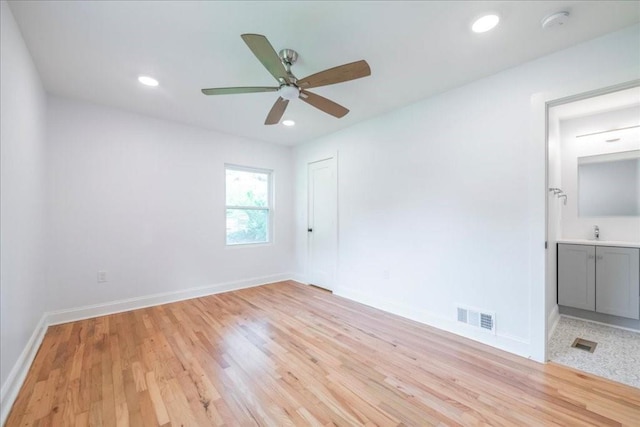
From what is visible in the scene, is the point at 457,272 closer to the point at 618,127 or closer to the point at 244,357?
the point at 244,357

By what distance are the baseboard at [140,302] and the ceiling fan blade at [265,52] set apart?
3.20 meters

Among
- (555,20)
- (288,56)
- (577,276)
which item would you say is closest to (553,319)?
(577,276)

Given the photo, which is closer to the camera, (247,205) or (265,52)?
(265,52)

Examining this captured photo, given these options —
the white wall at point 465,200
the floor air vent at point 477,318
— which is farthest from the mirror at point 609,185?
the floor air vent at point 477,318

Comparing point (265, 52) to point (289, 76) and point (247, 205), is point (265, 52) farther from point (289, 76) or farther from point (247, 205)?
point (247, 205)

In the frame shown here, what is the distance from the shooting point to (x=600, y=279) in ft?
9.25

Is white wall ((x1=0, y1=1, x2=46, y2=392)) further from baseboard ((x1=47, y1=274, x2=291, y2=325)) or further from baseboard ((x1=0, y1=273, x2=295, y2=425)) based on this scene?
baseboard ((x1=47, y1=274, x2=291, y2=325))

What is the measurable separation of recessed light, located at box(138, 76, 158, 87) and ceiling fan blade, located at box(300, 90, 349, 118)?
1.54 metres

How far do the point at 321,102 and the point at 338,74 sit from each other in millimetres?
435

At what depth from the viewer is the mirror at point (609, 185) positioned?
9.78 feet

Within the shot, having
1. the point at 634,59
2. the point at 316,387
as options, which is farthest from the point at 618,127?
the point at 316,387

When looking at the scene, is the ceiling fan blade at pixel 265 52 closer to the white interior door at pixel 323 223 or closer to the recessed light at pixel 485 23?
the recessed light at pixel 485 23

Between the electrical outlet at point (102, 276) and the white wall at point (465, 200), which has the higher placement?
the white wall at point (465, 200)

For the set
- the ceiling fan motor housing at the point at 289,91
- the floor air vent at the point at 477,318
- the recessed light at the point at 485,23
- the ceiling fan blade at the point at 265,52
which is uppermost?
the recessed light at the point at 485,23
